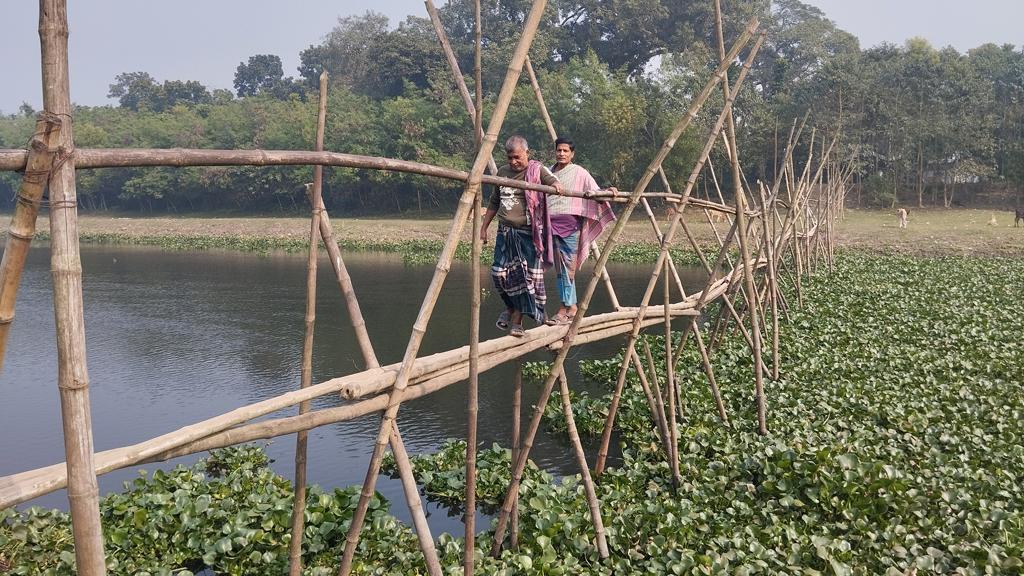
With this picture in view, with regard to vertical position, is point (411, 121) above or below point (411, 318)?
above

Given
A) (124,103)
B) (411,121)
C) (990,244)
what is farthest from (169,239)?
(124,103)

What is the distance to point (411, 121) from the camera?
39.8 meters

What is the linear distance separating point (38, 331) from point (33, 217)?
49.0ft

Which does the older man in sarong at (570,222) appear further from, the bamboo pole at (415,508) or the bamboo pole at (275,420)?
the bamboo pole at (415,508)

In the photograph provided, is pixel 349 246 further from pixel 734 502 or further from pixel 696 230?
pixel 734 502

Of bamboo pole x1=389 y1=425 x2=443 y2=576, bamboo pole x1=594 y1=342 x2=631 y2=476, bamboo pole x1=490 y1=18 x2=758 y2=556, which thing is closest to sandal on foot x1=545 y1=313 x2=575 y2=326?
bamboo pole x1=490 y1=18 x2=758 y2=556

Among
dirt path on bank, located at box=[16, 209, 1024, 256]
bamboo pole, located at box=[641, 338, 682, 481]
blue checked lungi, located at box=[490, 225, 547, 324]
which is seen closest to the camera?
blue checked lungi, located at box=[490, 225, 547, 324]

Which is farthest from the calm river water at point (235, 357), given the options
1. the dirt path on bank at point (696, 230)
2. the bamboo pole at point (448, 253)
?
the dirt path on bank at point (696, 230)

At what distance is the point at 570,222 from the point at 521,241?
0.61 metres

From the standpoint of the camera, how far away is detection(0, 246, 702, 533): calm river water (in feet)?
28.6

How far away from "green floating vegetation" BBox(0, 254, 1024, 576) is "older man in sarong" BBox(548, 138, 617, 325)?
5.35 feet

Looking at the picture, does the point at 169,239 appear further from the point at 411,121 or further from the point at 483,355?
the point at 483,355

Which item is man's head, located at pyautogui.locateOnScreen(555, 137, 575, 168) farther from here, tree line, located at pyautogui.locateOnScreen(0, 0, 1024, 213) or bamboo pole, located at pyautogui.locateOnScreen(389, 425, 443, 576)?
tree line, located at pyautogui.locateOnScreen(0, 0, 1024, 213)

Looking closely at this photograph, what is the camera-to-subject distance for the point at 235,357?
13.0 m
